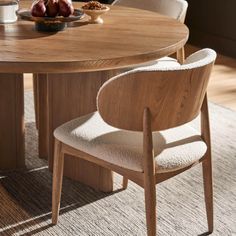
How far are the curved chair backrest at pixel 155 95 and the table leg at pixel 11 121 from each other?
35.7 inches

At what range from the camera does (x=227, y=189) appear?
107 inches

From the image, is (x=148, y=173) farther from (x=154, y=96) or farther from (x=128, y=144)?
(x=154, y=96)

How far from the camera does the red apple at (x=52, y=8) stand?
2420 millimetres

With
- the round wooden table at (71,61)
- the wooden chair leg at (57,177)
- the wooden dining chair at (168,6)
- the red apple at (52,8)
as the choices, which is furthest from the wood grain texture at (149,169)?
the wooden dining chair at (168,6)

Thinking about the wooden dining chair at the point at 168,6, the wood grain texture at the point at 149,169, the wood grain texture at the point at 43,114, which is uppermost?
the wooden dining chair at the point at 168,6

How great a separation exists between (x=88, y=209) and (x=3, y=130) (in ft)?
2.05

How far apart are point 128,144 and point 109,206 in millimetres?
539

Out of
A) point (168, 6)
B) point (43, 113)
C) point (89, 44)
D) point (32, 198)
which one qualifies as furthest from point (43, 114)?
point (168, 6)

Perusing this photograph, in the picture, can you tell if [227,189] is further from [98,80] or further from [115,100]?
[115,100]

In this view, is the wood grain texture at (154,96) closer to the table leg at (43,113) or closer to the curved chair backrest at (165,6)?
the table leg at (43,113)

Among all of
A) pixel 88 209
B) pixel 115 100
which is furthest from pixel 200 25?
pixel 115 100

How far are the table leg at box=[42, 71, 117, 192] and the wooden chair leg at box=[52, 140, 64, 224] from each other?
348 millimetres

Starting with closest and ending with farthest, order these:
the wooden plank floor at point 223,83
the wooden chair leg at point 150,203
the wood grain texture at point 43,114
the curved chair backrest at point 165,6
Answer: the wooden chair leg at point 150,203 < the wood grain texture at point 43,114 < the curved chair backrest at point 165,6 < the wooden plank floor at point 223,83

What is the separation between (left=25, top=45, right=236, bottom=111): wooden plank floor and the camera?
156 inches
